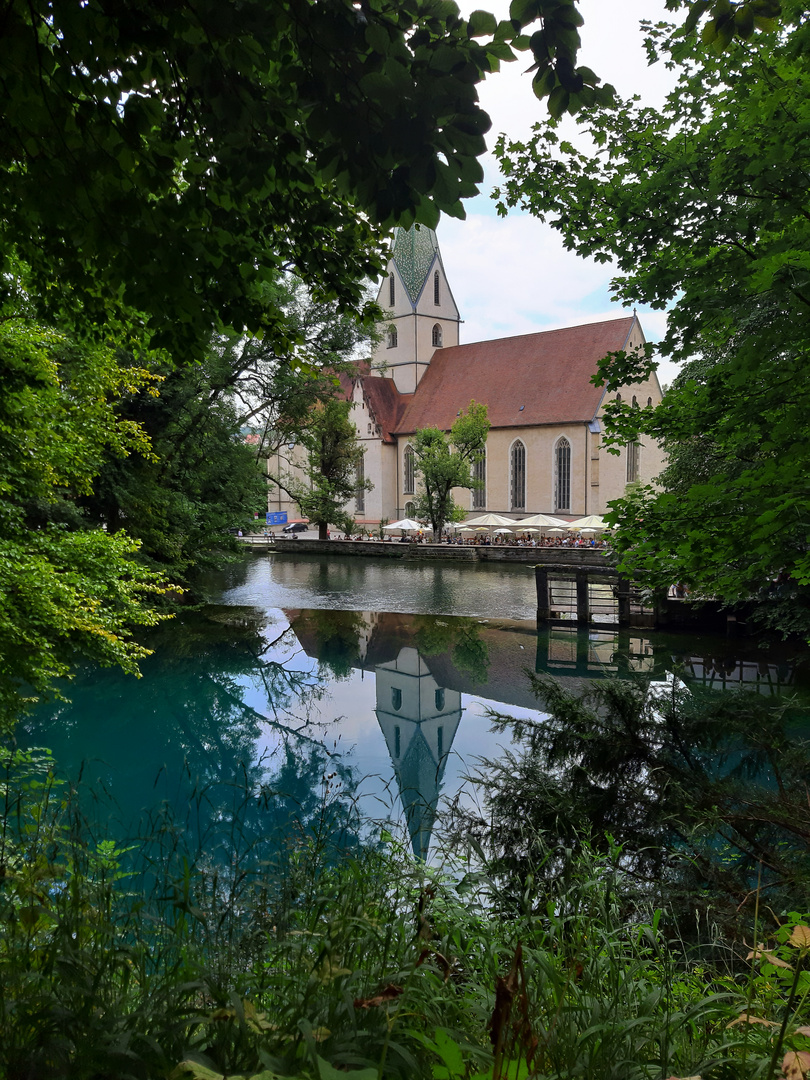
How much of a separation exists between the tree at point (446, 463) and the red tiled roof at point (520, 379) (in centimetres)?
664

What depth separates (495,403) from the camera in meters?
47.7

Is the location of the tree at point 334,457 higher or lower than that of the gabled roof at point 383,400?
lower

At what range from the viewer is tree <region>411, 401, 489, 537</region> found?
38.5m

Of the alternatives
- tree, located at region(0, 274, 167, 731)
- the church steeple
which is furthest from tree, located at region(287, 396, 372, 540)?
tree, located at region(0, 274, 167, 731)

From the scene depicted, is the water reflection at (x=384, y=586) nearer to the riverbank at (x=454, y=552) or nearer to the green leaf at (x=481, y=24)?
the riverbank at (x=454, y=552)

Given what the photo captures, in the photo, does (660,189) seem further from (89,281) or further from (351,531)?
(351,531)

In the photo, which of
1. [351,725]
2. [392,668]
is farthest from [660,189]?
[392,668]

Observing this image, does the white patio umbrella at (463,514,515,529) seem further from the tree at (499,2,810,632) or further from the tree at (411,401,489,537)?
the tree at (499,2,810,632)

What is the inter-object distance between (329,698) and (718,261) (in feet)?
31.2

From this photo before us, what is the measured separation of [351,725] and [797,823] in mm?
7853

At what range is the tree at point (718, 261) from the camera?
4.39 meters

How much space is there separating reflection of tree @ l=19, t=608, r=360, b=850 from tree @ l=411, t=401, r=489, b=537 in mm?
23103

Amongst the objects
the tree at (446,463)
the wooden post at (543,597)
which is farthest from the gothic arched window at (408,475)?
the wooden post at (543,597)

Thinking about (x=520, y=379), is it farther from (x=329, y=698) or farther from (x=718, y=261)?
(x=718, y=261)
